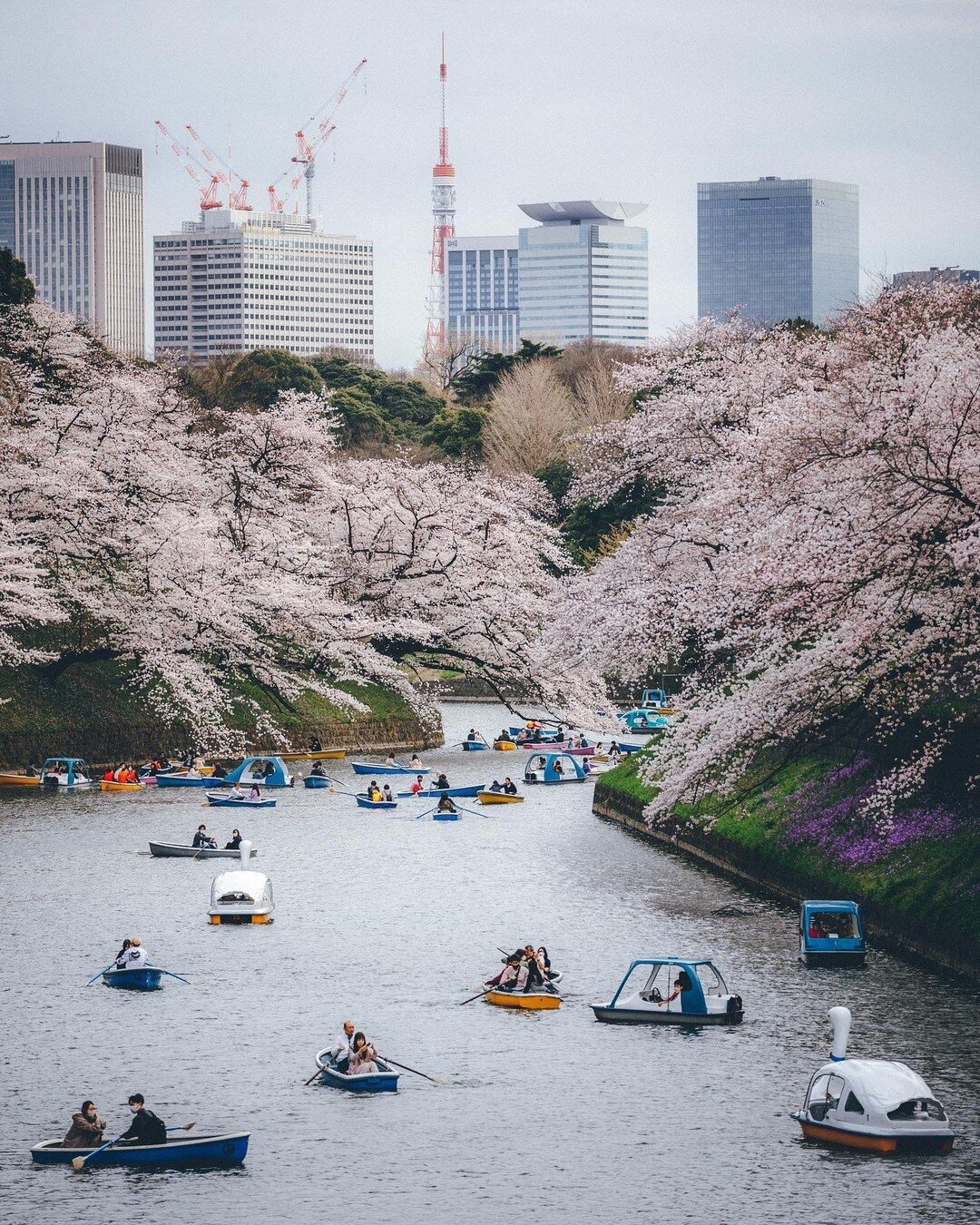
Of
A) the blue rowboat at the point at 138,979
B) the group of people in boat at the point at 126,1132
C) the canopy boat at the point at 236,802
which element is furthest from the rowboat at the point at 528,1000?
the canopy boat at the point at 236,802

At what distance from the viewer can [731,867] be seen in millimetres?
53906

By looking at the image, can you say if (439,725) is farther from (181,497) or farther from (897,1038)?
(897,1038)

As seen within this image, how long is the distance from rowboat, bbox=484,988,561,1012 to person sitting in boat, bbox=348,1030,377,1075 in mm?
6338

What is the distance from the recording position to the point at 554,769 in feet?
258

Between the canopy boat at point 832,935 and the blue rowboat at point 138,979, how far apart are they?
14.7 m

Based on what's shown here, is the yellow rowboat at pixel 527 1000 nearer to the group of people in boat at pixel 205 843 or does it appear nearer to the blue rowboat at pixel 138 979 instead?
the blue rowboat at pixel 138 979

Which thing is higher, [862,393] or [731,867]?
[862,393]

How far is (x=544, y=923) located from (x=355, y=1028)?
37.5 feet

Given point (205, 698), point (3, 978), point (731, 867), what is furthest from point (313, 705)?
point (3, 978)

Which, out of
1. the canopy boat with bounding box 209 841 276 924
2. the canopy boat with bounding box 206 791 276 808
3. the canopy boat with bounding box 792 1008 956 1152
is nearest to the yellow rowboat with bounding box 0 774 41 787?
the canopy boat with bounding box 206 791 276 808

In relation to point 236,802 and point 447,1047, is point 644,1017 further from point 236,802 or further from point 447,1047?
point 236,802

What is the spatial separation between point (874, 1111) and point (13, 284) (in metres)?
69.0

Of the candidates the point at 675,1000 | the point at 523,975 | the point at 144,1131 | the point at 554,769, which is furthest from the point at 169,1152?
the point at 554,769

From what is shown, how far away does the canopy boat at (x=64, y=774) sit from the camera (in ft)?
230
